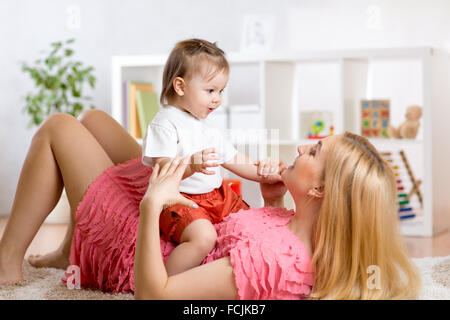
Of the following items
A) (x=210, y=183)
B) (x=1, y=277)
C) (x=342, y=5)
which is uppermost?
(x=342, y=5)

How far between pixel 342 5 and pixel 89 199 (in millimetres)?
2669

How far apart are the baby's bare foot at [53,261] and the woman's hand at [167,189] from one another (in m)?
0.91

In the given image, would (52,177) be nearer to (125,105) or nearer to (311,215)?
(311,215)

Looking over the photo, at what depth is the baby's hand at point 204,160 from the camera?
1157 mm

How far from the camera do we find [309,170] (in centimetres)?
117

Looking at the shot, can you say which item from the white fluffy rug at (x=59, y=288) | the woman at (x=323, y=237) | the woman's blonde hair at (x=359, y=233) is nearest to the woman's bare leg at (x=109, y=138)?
the white fluffy rug at (x=59, y=288)

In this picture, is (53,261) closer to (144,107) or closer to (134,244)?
(134,244)

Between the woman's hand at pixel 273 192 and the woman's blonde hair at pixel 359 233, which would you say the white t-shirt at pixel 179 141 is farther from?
the woman's blonde hair at pixel 359 233

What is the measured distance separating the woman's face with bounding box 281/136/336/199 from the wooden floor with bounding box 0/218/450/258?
1367mm

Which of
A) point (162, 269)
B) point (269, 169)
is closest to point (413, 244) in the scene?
point (269, 169)

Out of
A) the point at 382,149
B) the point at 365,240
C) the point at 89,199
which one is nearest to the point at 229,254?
the point at 365,240

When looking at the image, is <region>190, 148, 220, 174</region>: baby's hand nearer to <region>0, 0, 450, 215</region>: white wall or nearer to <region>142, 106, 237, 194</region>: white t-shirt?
<region>142, 106, 237, 194</region>: white t-shirt

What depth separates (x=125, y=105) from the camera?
3309 millimetres

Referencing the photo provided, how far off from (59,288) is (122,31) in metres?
2.64
